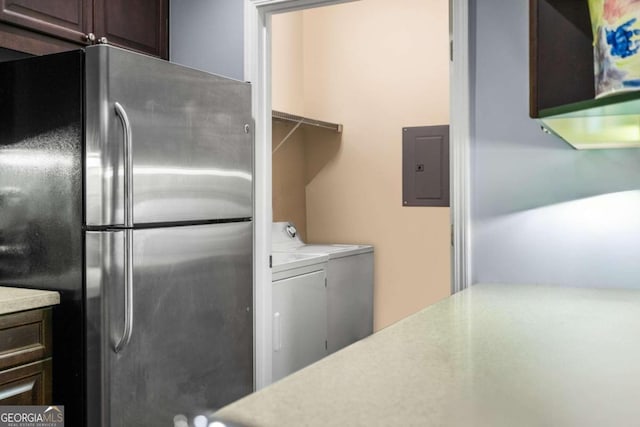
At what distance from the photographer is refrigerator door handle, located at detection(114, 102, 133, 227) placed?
1.92m

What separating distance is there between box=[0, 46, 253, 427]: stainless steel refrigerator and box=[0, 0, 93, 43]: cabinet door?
143 mm

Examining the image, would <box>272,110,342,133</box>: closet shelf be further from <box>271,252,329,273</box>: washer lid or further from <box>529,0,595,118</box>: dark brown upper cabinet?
<box>529,0,595,118</box>: dark brown upper cabinet

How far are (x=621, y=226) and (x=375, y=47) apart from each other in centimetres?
256

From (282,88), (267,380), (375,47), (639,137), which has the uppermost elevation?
(375,47)

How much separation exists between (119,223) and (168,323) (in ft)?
1.36

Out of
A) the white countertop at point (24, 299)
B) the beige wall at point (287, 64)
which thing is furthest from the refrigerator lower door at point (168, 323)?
the beige wall at point (287, 64)

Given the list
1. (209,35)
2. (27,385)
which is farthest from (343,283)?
(27,385)

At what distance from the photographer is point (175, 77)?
216 centimetres

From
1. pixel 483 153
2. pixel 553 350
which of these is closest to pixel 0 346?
pixel 553 350

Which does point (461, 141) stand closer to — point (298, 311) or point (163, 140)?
point (163, 140)

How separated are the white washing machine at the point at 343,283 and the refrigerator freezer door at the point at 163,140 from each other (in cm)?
124

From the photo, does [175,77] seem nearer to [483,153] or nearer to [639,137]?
[483,153]

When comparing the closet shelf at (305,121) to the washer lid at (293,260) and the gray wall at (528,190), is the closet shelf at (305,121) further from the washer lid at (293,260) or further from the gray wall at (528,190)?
the gray wall at (528,190)

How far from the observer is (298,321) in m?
3.10
